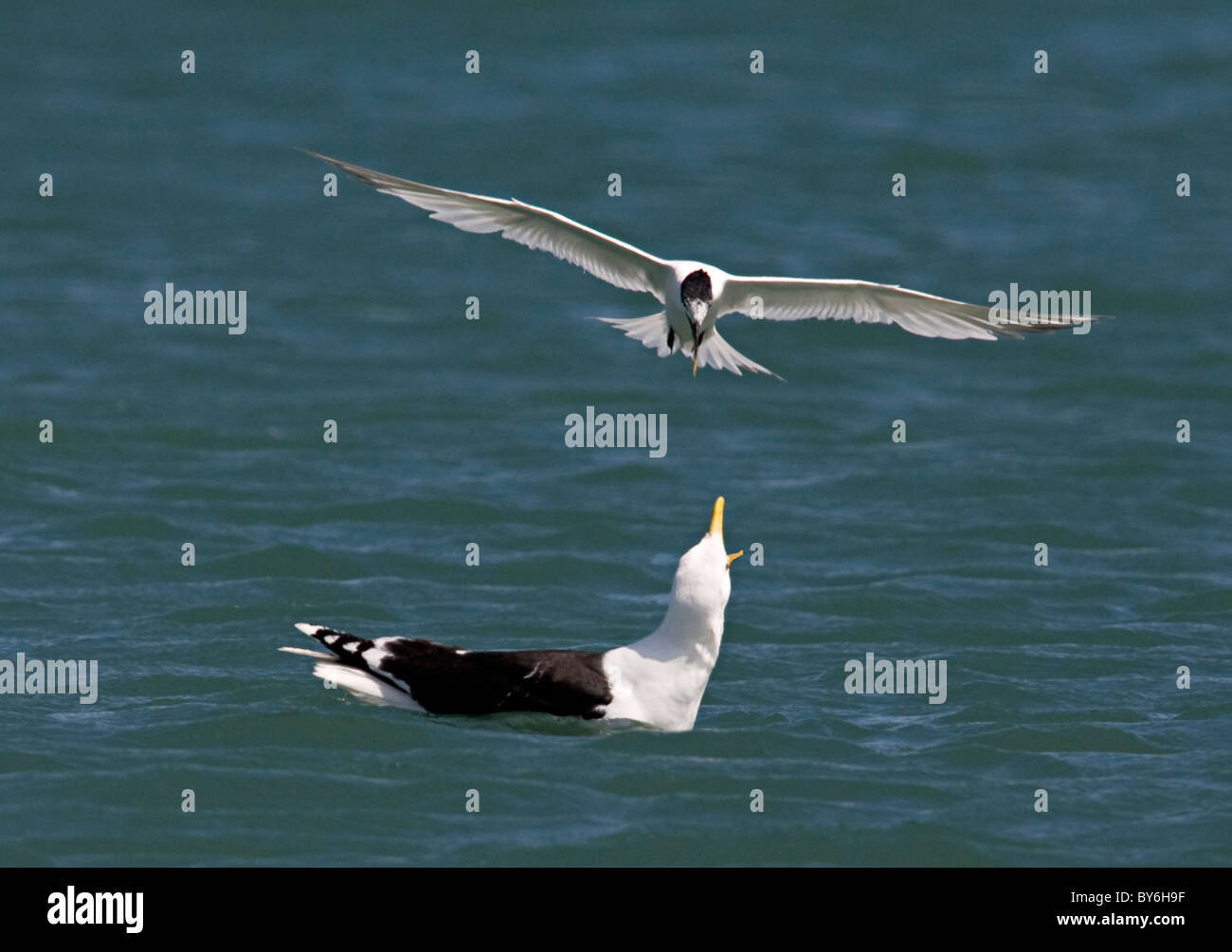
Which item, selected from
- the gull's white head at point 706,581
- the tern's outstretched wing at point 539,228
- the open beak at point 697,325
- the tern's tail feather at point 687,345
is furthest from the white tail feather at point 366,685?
the tern's tail feather at point 687,345

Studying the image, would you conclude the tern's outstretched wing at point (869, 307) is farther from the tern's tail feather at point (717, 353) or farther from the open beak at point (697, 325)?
the open beak at point (697, 325)

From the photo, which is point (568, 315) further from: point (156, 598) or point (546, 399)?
point (156, 598)

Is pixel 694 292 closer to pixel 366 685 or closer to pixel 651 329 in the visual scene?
pixel 651 329

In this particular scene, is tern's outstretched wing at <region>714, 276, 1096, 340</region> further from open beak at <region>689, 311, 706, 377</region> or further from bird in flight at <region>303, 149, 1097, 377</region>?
open beak at <region>689, 311, 706, 377</region>

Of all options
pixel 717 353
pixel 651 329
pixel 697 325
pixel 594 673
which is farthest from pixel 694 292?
Answer: pixel 594 673

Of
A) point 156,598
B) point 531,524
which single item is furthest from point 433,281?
point 156,598

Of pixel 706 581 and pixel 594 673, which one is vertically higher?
pixel 706 581

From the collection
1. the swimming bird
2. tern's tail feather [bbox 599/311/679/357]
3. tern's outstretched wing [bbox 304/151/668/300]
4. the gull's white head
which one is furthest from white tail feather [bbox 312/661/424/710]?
tern's tail feather [bbox 599/311/679/357]
